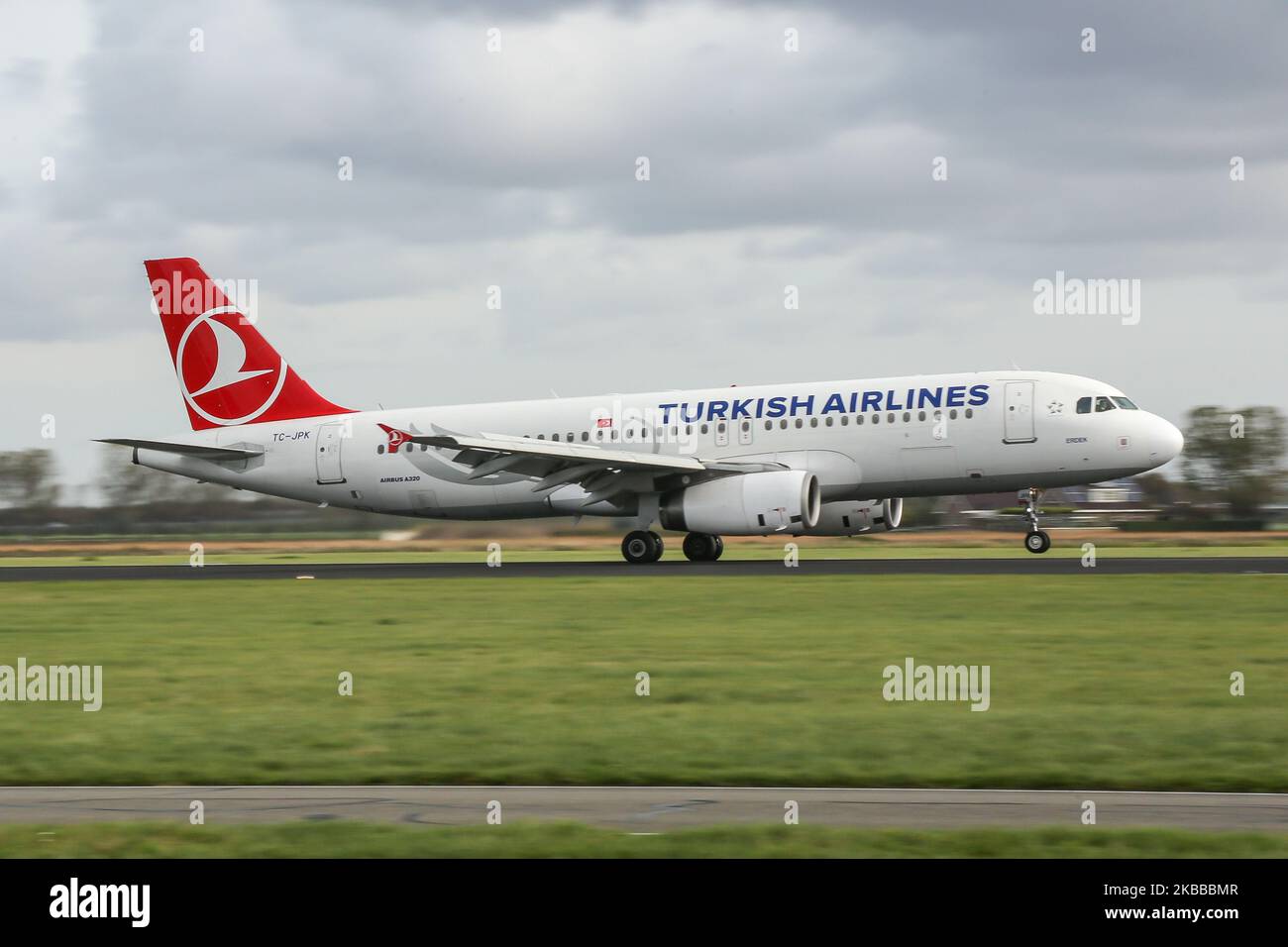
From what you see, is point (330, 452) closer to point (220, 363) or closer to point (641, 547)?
point (220, 363)

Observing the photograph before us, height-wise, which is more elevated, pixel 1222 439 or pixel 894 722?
pixel 1222 439

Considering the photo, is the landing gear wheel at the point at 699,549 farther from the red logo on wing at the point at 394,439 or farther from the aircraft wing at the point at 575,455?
the red logo on wing at the point at 394,439

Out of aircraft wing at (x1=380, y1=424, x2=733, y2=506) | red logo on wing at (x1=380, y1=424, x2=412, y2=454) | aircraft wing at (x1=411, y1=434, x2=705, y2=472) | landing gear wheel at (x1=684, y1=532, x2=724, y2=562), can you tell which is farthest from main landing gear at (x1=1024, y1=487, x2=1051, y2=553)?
red logo on wing at (x1=380, y1=424, x2=412, y2=454)

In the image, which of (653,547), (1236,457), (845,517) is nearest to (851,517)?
(845,517)

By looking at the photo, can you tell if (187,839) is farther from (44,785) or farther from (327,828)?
(44,785)

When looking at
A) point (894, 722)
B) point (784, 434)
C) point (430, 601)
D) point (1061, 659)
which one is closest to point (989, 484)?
point (784, 434)

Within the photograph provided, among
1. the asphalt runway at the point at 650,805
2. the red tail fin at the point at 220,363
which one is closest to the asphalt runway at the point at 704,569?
the red tail fin at the point at 220,363

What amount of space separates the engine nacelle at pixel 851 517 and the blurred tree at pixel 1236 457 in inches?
1124

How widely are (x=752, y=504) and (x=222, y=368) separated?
55.4 ft

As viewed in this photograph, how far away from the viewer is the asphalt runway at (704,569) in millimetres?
30031

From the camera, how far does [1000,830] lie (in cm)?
838

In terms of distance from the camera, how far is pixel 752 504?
32.9 m

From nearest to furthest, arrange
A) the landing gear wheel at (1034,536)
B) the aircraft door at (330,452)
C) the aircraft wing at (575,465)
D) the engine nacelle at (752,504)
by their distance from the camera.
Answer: the engine nacelle at (752,504) → the aircraft wing at (575,465) → the landing gear wheel at (1034,536) → the aircraft door at (330,452)
